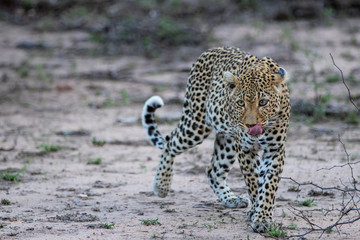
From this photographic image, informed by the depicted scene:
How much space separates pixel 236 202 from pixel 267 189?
1040 mm

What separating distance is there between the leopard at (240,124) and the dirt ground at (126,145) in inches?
11.0

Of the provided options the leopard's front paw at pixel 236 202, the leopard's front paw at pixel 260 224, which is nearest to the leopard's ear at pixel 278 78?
the leopard's front paw at pixel 260 224

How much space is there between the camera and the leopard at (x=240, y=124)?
6.31 m

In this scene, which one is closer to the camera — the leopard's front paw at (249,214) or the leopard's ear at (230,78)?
the leopard's ear at (230,78)

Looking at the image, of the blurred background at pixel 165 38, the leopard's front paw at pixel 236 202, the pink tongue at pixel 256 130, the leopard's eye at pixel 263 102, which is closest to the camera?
the pink tongue at pixel 256 130

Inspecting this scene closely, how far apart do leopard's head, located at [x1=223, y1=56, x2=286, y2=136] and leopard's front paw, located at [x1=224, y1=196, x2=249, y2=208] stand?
1131mm

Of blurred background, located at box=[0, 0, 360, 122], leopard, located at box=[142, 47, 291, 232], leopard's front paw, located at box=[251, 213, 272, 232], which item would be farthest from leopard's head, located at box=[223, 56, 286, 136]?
blurred background, located at box=[0, 0, 360, 122]

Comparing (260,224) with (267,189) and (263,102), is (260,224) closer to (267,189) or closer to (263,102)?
(267,189)

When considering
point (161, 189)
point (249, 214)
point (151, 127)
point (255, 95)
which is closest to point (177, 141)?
point (161, 189)

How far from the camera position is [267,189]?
646 centimetres

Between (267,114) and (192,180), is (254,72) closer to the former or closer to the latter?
(267,114)

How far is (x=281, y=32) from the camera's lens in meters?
17.0

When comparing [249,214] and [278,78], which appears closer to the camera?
[278,78]

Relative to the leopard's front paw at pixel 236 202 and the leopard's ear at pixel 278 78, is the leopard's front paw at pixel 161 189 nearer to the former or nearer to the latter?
the leopard's front paw at pixel 236 202
